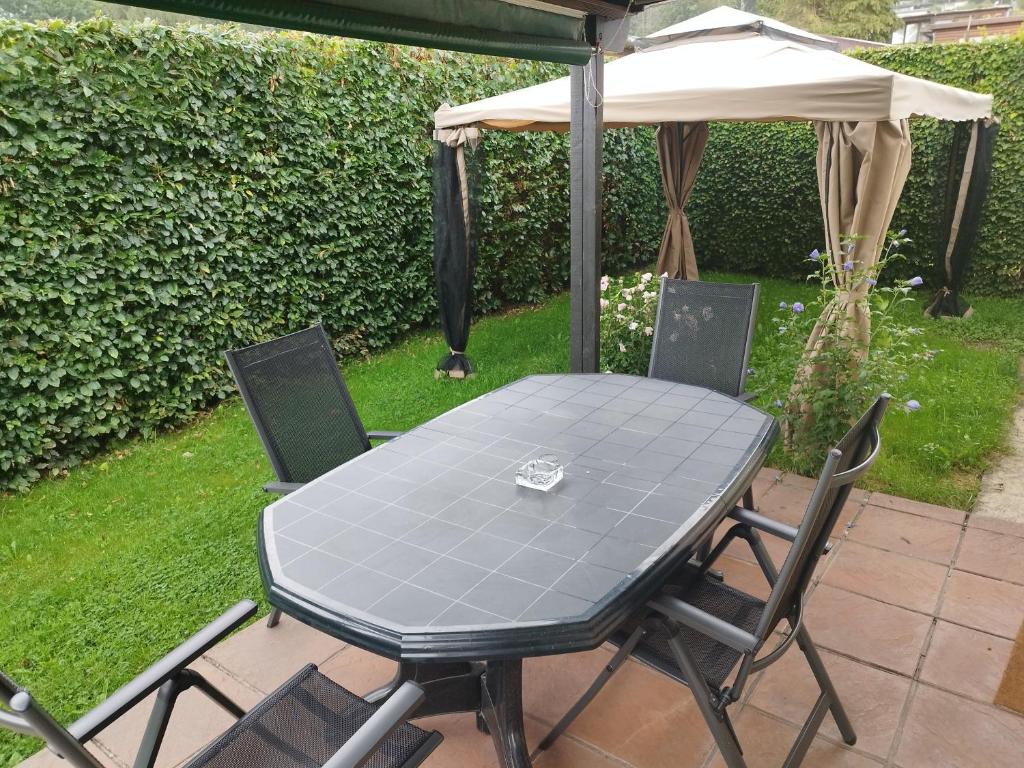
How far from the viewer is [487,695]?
1793mm

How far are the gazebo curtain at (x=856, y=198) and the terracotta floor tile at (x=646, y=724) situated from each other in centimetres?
205

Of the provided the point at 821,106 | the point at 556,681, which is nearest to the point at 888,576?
the point at 556,681

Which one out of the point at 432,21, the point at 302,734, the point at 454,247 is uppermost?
the point at 432,21

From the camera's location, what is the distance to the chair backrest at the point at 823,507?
1431 millimetres

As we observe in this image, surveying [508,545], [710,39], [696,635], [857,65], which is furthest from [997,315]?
[508,545]

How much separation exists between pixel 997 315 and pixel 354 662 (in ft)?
22.1

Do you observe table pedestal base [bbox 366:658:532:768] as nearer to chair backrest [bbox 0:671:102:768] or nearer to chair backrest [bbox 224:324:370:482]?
chair backrest [bbox 0:671:102:768]

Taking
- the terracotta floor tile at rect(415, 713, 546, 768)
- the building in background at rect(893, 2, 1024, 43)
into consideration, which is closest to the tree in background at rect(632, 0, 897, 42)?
the building in background at rect(893, 2, 1024, 43)

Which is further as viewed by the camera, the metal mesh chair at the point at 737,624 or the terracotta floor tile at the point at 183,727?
the terracotta floor tile at the point at 183,727

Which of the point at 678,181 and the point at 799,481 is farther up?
the point at 678,181

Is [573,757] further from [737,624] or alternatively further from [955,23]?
[955,23]

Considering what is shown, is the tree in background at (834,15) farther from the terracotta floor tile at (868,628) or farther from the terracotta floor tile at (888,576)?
the terracotta floor tile at (868,628)

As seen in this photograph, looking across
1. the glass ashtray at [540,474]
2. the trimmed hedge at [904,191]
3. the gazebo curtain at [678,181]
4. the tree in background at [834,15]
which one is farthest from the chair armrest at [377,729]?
the tree in background at [834,15]

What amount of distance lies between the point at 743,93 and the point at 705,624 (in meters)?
2.61
